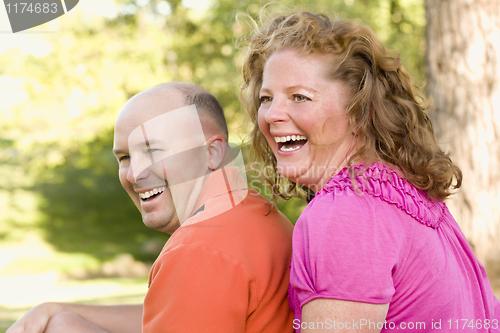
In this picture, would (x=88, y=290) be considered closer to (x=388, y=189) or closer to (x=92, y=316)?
(x=92, y=316)

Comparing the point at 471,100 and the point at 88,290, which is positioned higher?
the point at 471,100

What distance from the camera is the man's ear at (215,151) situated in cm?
199

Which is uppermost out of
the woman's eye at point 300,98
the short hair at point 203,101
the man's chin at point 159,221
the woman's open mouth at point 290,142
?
the woman's eye at point 300,98

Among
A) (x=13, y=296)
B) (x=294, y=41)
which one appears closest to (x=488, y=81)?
(x=294, y=41)

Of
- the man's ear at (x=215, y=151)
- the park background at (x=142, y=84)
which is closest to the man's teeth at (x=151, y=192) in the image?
the man's ear at (x=215, y=151)

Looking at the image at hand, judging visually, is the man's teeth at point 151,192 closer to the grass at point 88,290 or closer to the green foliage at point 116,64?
the green foliage at point 116,64

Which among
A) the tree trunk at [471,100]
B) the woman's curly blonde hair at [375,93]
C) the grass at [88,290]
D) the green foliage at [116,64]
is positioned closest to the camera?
the woman's curly blonde hair at [375,93]

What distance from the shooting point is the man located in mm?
1454

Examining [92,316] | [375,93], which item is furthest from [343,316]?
[92,316]

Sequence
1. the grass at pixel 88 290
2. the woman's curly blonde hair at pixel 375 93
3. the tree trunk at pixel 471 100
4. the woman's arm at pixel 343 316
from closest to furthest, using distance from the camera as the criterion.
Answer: the woman's arm at pixel 343 316 → the woman's curly blonde hair at pixel 375 93 → the tree trunk at pixel 471 100 → the grass at pixel 88 290

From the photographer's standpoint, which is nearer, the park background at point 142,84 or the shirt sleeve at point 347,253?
the shirt sleeve at point 347,253

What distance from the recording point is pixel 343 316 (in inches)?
53.0

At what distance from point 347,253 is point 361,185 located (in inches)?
10.1

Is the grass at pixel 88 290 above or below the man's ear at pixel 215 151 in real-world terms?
below
